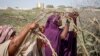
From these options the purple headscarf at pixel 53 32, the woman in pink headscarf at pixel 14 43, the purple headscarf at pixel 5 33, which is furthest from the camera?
the purple headscarf at pixel 53 32

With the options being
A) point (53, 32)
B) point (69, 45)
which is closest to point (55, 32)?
point (53, 32)

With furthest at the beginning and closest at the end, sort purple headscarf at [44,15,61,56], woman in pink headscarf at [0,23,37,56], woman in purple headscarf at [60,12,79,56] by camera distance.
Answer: woman in purple headscarf at [60,12,79,56] → purple headscarf at [44,15,61,56] → woman in pink headscarf at [0,23,37,56]

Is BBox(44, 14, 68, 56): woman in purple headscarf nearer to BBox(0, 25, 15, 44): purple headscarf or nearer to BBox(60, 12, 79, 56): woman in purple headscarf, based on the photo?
BBox(60, 12, 79, 56): woman in purple headscarf

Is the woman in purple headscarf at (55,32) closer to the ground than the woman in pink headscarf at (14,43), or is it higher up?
closer to the ground

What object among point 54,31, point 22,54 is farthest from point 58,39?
point 22,54

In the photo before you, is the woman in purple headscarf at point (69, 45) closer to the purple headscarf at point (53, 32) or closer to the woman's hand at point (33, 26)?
the purple headscarf at point (53, 32)

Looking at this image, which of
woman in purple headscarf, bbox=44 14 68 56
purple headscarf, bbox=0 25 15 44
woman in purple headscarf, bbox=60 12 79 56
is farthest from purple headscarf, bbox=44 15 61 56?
purple headscarf, bbox=0 25 15 44

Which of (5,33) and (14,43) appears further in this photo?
(5,33)

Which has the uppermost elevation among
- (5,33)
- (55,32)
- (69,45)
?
(5,33)

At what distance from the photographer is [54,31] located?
394 cm

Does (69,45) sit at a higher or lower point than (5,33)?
lower

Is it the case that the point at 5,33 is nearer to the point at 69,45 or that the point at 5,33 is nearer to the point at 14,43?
the point at 14,43

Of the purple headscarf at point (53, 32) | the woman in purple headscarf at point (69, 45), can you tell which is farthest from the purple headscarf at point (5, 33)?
the woman in purple headscarf at point (69, 45)

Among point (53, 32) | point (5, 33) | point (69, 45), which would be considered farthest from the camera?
point (69, 45)
